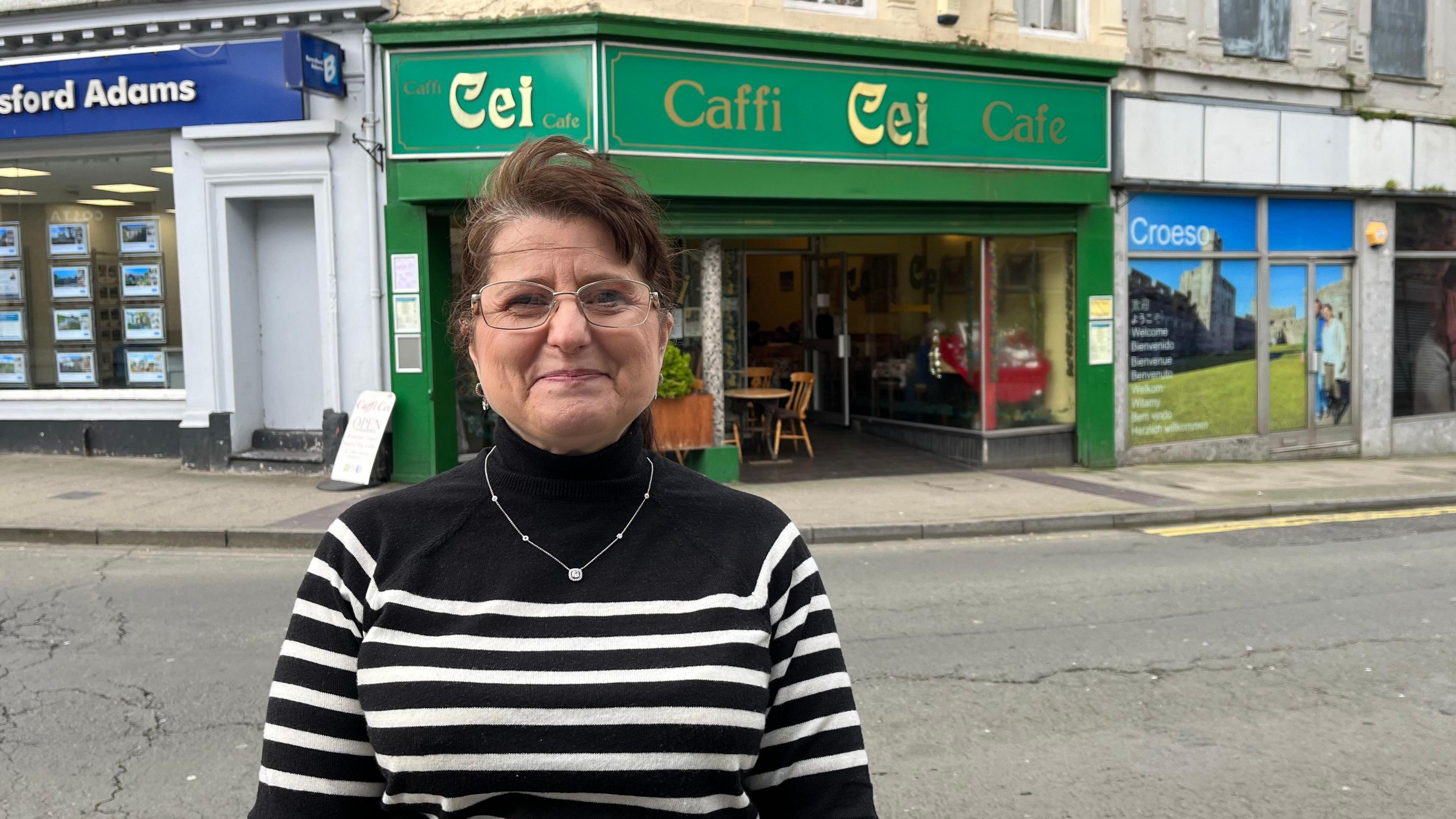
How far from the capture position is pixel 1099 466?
1430 cm

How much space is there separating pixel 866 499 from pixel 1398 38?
11.2 meters

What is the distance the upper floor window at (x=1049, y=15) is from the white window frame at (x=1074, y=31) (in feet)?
0.04

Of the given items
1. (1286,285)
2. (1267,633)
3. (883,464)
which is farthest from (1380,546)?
(1286,285)

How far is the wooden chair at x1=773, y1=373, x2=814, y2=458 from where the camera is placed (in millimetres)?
14758

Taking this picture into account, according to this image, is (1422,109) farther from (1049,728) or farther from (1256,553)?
(1049,728)

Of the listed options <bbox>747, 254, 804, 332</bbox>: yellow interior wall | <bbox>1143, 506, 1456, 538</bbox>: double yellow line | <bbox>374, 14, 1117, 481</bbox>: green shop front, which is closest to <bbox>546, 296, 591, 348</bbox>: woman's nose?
<bbox>1143, 506, 1456, 538</bbox>: double yellow line

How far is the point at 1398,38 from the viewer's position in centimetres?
1616

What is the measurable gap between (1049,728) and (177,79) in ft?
38.0

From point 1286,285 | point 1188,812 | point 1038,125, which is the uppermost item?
point 1038,125

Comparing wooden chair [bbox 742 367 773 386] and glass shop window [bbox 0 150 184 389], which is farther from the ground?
glass shop window [bbox 0 150 184 389]

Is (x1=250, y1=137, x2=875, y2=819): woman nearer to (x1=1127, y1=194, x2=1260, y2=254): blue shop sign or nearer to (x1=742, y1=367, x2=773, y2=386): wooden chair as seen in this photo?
(x1=742, y1=367, x2=773, y2=386): wooden chair

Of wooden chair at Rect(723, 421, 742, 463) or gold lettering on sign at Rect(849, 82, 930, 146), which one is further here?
wooden chair at Rect(723, 421, 742, 463)

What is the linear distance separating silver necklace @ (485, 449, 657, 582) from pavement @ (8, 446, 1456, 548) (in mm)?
7992

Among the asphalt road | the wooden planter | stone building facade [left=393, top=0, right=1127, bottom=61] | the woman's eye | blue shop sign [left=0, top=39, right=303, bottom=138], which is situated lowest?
the asphalt road
